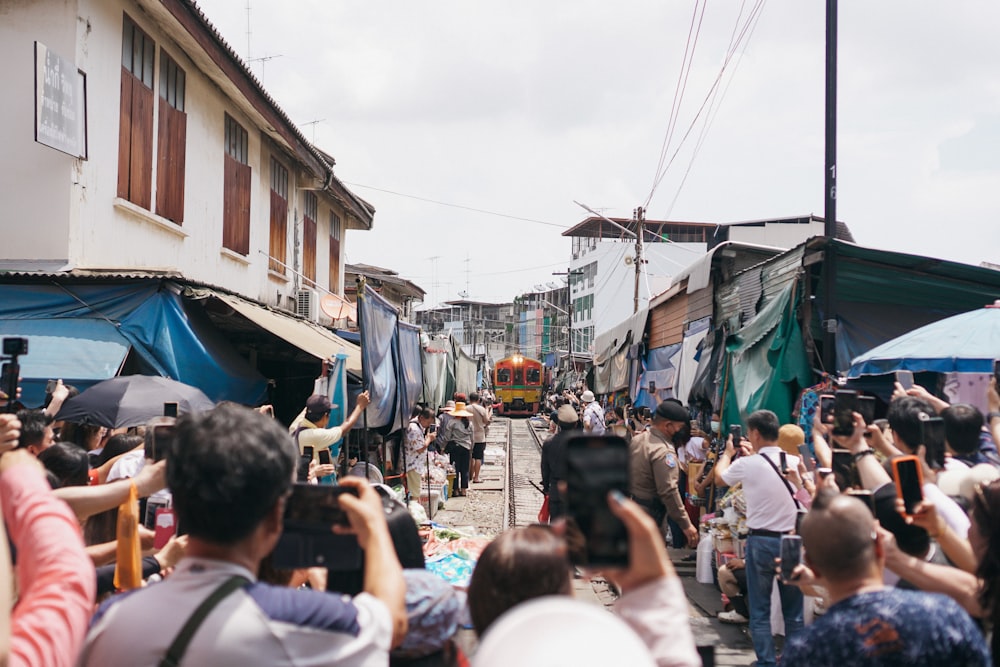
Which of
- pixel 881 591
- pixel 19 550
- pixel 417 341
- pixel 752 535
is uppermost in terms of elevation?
pixel 417 341

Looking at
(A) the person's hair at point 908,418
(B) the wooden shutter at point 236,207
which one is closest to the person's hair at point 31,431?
(A) the person's hair at point 908,418

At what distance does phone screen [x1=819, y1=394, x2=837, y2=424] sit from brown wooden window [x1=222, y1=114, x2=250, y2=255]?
989 centimetres

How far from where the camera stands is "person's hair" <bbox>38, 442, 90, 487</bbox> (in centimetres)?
371

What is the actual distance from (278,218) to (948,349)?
453 inches

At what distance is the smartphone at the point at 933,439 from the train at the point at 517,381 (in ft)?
128

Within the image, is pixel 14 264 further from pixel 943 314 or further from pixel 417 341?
pixel 943 314

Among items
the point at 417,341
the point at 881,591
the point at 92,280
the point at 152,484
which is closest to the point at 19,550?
the point at 152,484

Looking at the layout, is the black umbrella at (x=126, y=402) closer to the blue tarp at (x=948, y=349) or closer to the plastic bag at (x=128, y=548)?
the plastic bag at (x=128, y=548)

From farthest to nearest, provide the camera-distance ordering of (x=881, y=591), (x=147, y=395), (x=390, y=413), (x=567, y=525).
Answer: (x=390, y=413) → (x=147, y=395) → (x=881, y=591) → (x=567, y=525)

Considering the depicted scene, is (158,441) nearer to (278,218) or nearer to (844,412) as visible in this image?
(844,412)

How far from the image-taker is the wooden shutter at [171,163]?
978 cm

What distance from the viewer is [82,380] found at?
23.8 ft

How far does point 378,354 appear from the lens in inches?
310

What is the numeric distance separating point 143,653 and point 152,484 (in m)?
1.11
